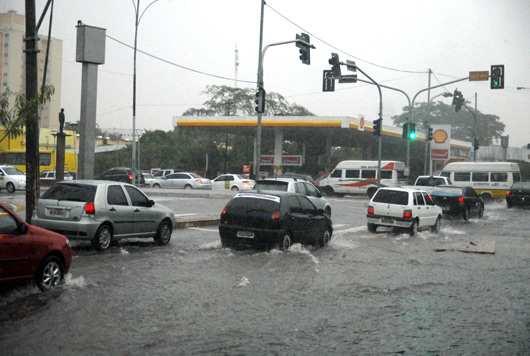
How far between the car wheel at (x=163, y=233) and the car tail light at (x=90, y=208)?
253 cm

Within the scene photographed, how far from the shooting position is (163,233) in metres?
15.9

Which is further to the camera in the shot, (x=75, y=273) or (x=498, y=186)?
(x=498, y=186)

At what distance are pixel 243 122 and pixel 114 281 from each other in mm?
43403

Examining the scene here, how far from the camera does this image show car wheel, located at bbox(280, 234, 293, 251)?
1481cm

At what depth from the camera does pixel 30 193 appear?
49.9 feet

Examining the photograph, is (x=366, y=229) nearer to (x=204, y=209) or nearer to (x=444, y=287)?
(x=204, y=209)

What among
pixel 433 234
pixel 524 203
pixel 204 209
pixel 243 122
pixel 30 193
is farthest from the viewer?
pixel 243 122

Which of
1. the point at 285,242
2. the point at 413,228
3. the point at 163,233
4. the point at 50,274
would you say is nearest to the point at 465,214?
the point at 413,228

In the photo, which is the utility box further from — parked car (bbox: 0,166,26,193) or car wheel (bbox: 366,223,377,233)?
parked car (bbox: 0,166,26,193)

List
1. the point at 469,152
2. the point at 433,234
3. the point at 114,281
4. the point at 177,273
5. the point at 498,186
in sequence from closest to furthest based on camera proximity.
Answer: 1. the point at 114,281
2. the point at 177,273
3. the point at 433,234
4. the point at 498,186
5. the point at 469,152

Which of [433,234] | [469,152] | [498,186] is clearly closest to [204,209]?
[433,234]

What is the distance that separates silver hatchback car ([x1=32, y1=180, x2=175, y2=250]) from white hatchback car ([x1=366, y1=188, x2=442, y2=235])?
8.66 meters

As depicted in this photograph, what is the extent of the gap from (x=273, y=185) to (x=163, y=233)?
660 cm

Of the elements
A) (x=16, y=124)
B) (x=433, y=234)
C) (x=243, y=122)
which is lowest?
(x=433, y=234)
